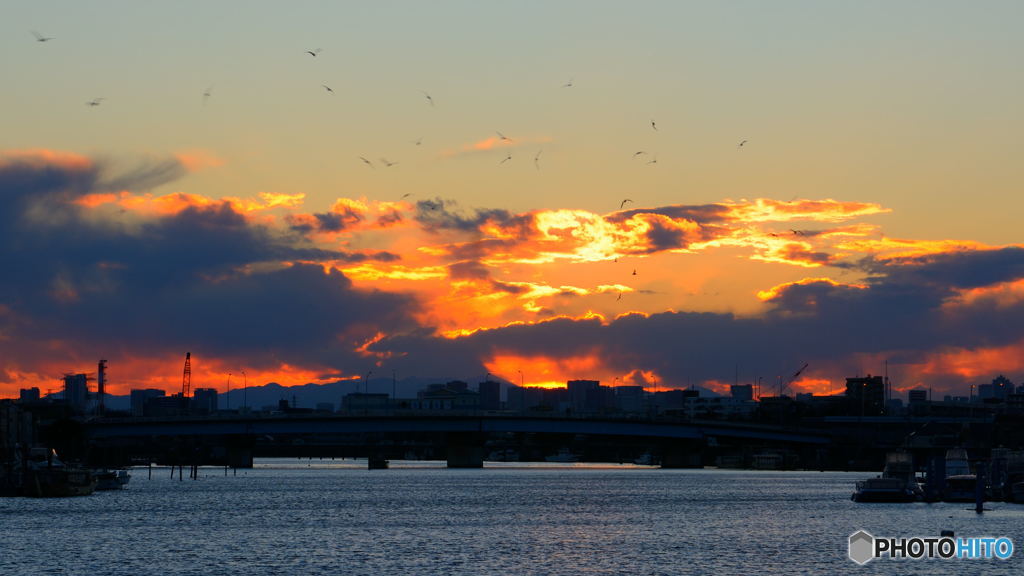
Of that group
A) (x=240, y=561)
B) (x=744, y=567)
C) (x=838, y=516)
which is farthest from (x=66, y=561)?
(x=838, y=516)

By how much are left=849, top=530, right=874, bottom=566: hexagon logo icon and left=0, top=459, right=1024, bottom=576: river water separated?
973 mm

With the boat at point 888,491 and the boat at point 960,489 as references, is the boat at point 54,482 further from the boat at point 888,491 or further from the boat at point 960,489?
the boat at point 960,489

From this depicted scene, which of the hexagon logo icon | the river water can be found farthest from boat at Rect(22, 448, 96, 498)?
the hexagon logo icon

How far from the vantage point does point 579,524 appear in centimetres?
13162

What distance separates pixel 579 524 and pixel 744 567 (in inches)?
1626

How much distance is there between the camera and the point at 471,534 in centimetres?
11850

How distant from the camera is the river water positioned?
9194 centimetres

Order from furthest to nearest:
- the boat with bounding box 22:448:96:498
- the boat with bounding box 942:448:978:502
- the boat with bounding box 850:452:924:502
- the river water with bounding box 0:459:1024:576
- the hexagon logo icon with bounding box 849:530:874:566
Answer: the boat with bounding box 22:448:96:498
the boat with bounding box 850:452:924:502
the boat with bounding box 942:448:978:502
the hexagon logo icon with bounding box 849:530:874:566
the river water with bounding box 0:459:1024:576

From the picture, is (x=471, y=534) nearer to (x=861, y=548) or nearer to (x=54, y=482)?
(x=861, y=548)

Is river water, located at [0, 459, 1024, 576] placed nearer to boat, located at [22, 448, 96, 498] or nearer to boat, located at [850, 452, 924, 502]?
boat, located at [22, 448, 96, 498]

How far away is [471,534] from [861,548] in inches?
1291

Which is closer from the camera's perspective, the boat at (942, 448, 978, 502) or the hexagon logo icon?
the hexagon logo icon

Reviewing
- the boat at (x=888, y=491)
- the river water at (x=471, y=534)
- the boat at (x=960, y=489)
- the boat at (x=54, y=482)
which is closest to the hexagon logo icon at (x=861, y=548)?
the river water at (x=471, y=534)

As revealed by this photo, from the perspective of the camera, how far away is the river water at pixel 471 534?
302ft
